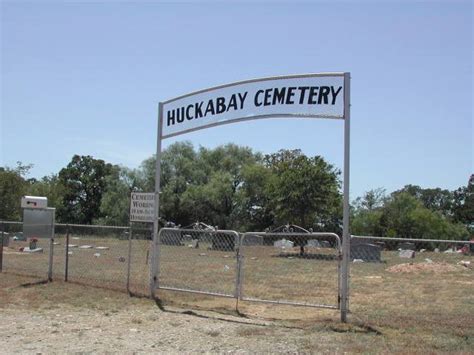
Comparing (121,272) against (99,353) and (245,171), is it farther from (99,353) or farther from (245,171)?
(245,171)

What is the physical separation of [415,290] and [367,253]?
12960mm

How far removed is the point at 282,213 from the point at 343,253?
94.0 ft

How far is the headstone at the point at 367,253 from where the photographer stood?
29391mm

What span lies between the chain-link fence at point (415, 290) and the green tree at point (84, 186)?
70121 millimetres

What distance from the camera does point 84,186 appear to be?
94938 mm

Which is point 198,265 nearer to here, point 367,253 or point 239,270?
point 367,253

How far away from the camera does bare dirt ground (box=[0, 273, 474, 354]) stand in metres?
7.97

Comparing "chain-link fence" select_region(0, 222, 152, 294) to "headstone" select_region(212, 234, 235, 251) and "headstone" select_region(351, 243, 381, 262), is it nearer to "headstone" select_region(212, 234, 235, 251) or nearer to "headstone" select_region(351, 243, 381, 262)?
"headstone" select_region(212, 234, 235, 251)

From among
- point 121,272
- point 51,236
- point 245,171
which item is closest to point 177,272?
point 121,272

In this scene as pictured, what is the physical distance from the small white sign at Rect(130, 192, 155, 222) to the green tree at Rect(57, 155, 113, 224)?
80.7m

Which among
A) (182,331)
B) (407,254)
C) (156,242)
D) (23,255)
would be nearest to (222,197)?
(407,254)

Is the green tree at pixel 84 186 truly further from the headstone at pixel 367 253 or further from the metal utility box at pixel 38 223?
the metal utility box at pixel 38 223

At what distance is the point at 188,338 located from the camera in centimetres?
865

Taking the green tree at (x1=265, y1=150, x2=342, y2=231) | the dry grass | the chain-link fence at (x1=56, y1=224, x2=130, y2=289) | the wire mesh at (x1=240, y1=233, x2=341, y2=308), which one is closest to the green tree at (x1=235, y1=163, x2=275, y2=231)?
the green tree at (x1=265, y1=150, x2=342, y2=231)
